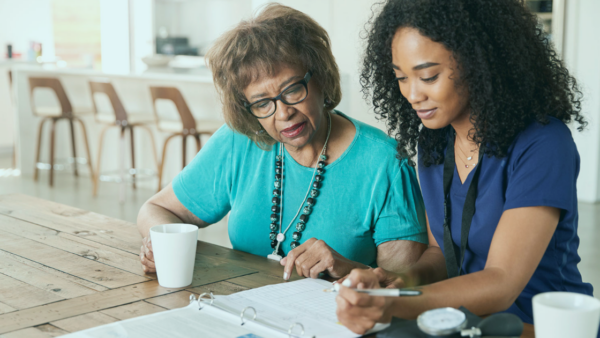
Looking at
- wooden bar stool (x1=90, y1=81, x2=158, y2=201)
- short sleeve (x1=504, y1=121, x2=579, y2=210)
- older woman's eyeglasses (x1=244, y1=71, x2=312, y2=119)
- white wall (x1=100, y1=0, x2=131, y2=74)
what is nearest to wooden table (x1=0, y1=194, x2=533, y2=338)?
short sleeve (x1=504, y1=121, x2=579, y2=210)

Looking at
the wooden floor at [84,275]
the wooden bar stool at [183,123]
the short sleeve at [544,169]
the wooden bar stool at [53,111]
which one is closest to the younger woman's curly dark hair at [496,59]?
the short sleeve at [544,169]

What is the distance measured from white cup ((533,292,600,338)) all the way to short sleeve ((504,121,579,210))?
30cm

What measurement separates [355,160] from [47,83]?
15.5 feet

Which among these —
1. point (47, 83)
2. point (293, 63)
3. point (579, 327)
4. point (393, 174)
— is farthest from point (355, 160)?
point (47, 83)

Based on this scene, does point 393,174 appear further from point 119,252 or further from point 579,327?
point 579,327

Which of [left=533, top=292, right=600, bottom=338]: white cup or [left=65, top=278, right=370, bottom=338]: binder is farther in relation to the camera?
[left=65, top=278, right=370, bottom=338]: binder

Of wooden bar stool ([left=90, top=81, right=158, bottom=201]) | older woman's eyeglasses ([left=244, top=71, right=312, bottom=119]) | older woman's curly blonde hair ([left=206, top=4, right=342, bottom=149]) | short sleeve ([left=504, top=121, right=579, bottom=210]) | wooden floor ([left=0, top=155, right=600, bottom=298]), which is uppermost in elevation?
older woman's curly blonde hair ([left=206, top=4, right=342, bottom=149])

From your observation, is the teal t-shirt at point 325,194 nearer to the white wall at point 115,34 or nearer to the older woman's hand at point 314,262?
the older woman's hand at point 314,262

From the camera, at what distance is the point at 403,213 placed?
1.56 metres

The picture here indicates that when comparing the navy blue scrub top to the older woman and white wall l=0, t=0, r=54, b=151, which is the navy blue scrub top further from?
white wall l=0, t=0, r=54, b=151

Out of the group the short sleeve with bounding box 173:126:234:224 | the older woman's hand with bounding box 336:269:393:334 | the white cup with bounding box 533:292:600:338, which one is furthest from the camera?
the short sleeve with bounding box 173:126:234:224

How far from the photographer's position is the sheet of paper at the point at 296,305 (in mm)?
993

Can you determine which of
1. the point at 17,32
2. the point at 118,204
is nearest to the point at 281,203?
the point at 118,204

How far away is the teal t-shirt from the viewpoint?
5.17 feet
